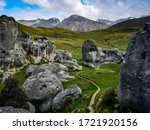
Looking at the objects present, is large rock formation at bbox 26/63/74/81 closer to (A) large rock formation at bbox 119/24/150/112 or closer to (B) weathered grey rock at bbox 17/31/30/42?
(B) weathered grey rock at bbox 17/31/30/42

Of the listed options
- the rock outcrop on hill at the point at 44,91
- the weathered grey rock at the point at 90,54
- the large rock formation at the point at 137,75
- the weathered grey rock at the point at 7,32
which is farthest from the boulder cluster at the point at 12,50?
the large rock formation at the point at 137,75

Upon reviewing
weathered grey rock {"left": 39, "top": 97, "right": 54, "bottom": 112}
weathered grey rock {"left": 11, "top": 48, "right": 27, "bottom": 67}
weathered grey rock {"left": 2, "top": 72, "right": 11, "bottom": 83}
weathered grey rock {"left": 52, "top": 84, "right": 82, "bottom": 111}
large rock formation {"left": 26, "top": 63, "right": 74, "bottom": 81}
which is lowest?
weathered grey rock {"left": 39, "top": 97, "right": 54, "bottom": 112}

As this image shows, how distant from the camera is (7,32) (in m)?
87.8

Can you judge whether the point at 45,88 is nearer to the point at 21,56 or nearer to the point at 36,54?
the point at 21,56

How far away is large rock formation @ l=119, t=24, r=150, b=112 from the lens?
3183 cm

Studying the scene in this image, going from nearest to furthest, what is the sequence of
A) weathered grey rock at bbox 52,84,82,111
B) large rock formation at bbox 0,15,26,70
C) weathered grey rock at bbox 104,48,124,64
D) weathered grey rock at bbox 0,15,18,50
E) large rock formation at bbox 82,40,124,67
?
weathered grey rock at bbox 52,84,82,111 → large rock formation at bbox 0,15,26,70 → weathered grey rock at bbox 0,15,18,50 → large rock formation at bbox 82,40,124,67 → weathered grey rock at bbox 104,48,124,64

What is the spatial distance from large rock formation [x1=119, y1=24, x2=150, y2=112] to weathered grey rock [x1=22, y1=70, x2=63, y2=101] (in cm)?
2190

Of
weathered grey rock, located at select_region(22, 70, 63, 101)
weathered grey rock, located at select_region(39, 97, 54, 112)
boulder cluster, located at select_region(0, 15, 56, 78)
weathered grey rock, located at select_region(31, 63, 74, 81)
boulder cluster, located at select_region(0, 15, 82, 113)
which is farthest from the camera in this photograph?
boulder cluster, located at select_region(0, 15, 56, 78)

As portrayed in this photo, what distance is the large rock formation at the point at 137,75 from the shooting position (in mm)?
31828

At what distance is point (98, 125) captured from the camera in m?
21.0

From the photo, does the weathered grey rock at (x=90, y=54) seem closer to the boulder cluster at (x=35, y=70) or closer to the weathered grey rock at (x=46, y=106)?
the boulder cluster at (x=35, y=70)

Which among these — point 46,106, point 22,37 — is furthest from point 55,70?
point 22,37

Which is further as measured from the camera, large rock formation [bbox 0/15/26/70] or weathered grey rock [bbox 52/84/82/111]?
large rock formation [bbox 0/15/26/70]

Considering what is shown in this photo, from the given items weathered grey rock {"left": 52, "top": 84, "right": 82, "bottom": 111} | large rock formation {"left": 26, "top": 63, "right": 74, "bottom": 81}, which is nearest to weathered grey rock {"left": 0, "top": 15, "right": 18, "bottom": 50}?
large rock formation {"left": 26, "top": 63, "right": 74, "bottom": 81}
